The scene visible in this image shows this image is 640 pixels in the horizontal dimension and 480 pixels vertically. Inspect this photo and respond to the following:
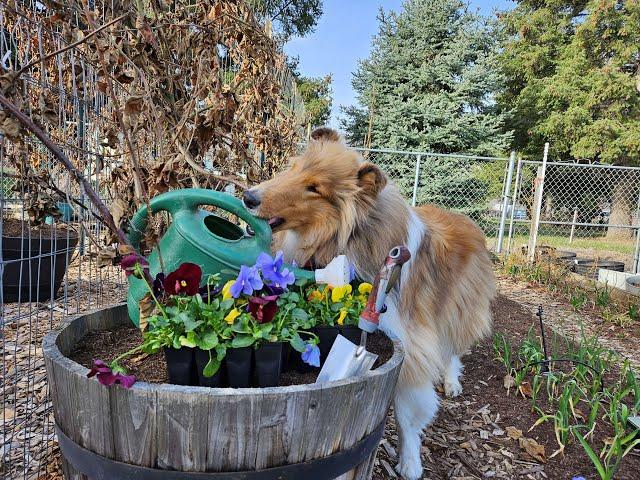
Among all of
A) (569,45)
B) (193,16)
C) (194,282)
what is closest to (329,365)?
(194,282)

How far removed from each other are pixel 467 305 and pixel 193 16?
2.30 m

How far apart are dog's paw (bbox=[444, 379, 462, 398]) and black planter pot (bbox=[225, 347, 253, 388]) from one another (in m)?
2.30

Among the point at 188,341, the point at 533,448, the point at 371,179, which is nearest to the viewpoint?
the point at 188,341

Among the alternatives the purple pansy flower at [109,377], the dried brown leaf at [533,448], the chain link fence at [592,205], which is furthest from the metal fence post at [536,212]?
the purple pansy flower at [109,377]

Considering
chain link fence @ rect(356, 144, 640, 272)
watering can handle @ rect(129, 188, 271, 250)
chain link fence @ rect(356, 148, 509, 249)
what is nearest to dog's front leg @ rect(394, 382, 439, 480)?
watering can handle @ rect(129, 188, 271, 250)

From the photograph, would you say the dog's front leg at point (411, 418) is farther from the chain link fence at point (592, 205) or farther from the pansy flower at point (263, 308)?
the chain link fence at point (592, 205)

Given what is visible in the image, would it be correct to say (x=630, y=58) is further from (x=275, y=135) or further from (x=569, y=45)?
(x=275, y=135)

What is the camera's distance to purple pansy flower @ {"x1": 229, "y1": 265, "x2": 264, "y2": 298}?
1218 millimetres

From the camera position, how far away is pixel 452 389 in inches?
122

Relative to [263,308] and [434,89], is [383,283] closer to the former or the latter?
[263,308]

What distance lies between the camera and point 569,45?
57.1 ft

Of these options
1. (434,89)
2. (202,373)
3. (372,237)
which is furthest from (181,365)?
(434,89)

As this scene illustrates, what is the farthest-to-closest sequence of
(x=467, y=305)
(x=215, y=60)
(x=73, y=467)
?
(x=467, y=305) → (x=215, y=60) → (x=73, y=467)

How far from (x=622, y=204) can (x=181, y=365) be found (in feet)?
58.6
